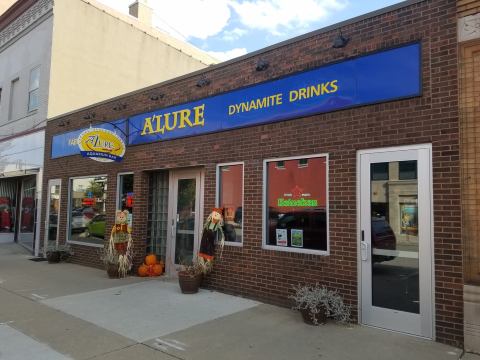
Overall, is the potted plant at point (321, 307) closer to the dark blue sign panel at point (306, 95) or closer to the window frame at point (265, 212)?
the window frame at point (265, 212)

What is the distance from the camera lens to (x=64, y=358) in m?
4.54

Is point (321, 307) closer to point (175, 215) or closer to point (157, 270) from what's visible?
point (175, 215)

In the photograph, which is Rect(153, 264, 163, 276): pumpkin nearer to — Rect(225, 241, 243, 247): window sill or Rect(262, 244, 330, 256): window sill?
Rect(225, 241, 243, 247): window sill

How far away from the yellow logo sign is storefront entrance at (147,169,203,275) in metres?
0.98

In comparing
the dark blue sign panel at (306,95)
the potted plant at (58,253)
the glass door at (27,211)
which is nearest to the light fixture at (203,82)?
the dark blue sign panel at (306,95)

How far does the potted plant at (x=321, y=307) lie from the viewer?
5.57m

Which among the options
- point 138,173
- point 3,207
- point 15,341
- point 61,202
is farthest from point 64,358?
point 3,207

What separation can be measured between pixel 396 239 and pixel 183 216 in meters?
4.84

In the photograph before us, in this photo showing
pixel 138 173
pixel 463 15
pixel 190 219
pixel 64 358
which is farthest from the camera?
pixel 138 173

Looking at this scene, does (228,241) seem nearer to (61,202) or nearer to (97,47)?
(61,202)

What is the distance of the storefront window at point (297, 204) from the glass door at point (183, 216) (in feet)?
6.75

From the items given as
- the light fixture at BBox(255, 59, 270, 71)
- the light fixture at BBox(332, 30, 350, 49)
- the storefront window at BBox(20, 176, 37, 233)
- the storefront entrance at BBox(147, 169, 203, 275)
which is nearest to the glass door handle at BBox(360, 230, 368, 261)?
the light fixture at BBox(332, 30, 350, 49)

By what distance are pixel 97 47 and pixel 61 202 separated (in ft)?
20.8

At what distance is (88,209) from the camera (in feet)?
37.7
